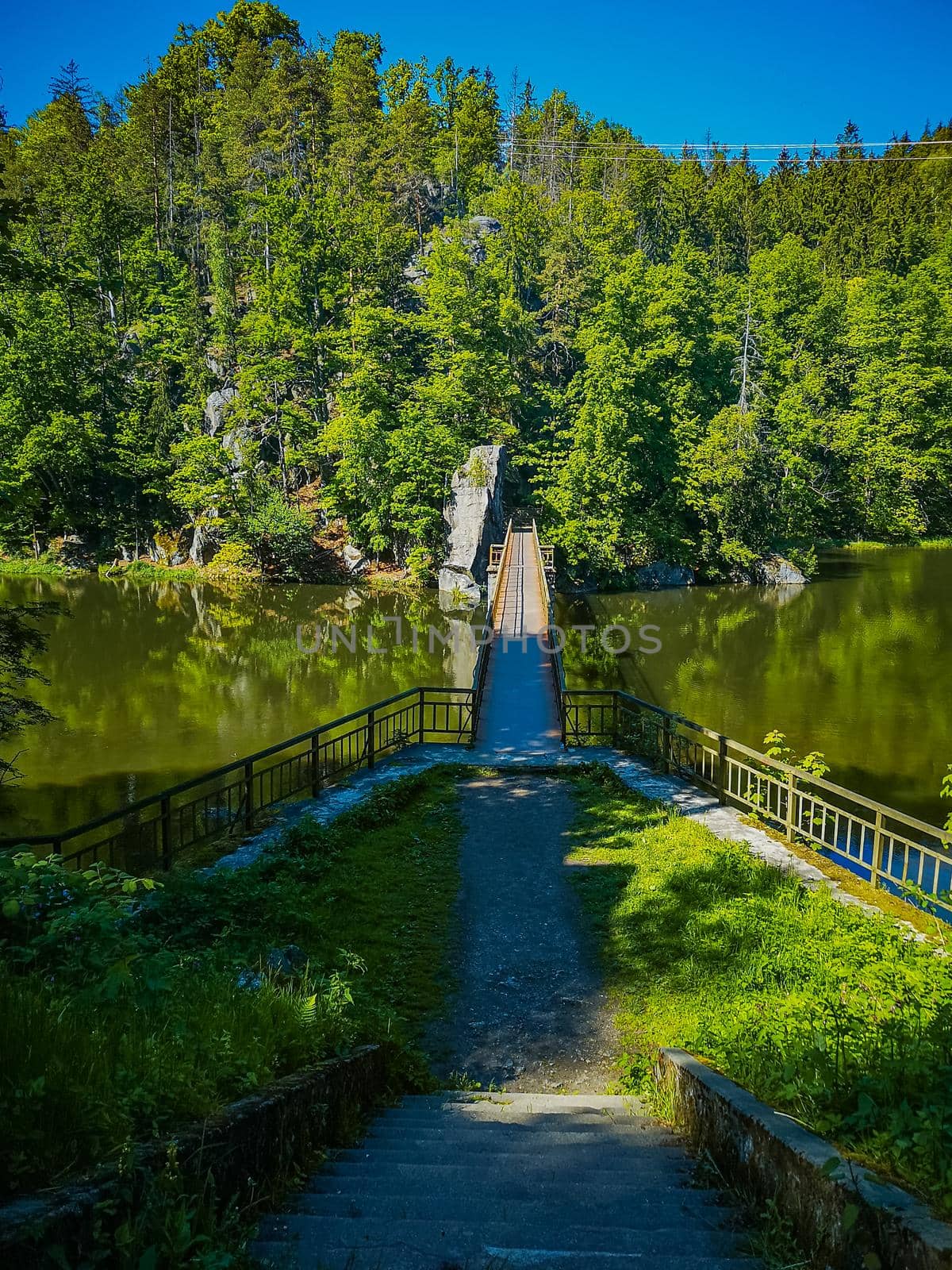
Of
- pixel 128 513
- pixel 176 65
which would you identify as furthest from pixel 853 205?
pixel 128 513

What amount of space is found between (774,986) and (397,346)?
134 ft

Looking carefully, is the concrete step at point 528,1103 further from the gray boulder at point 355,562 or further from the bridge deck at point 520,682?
the gray boulder at point 355,562

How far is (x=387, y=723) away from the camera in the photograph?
61.4 feet

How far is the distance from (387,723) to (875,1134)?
1623 centimetres

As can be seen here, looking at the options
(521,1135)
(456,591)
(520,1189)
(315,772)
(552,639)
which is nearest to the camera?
(520,1189)

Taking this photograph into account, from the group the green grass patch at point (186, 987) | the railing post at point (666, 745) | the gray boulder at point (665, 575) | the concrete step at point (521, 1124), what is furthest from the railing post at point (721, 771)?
the gray boulder at point (665, 575)

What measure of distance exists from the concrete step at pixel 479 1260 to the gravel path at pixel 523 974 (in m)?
3.37

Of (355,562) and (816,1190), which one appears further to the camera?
(355,562)

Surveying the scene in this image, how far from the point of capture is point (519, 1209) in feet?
9.70

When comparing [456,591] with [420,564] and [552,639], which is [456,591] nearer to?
[420,564]

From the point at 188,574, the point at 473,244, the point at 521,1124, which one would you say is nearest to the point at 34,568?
the point at 188,574

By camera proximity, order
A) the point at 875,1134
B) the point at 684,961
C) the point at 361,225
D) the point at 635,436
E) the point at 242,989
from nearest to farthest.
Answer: the point at 875,1134
the point at 242,989
the point at 684,961
the point at 635,436
the point at 361,225

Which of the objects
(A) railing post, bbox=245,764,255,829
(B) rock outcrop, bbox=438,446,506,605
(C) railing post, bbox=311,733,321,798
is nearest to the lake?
(B) rock outcrop, bbox=438,446,506,605

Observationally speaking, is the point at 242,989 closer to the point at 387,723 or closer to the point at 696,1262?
the point at 696,1262
